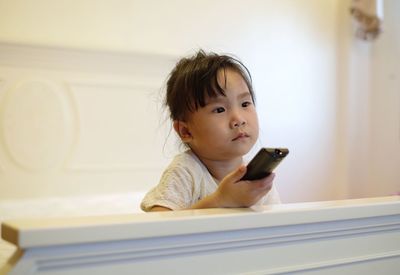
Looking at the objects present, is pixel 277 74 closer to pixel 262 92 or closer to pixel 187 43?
pixel 262 92

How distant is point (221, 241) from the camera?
2.33 feet

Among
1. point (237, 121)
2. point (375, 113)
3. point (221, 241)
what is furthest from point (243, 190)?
point (375, 113)

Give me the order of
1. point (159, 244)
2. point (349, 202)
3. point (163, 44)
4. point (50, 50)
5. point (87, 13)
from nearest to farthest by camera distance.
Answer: point (159, 244)
point (349, 202)
point (50, 50)
point (87, 13)
point (163, 44)

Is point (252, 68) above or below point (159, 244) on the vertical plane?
above

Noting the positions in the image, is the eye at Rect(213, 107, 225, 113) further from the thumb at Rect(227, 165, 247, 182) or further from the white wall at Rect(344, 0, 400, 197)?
the white wall at Rect(344, 0, 400, 197)

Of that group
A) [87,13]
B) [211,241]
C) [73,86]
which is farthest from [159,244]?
[87,13]

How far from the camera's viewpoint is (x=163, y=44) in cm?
270

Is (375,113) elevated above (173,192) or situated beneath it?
elevated above

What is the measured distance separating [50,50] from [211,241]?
189 centimetres

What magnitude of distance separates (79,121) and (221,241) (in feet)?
6.02

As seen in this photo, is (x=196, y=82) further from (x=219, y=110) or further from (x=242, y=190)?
Answer: (x=242, y=190)

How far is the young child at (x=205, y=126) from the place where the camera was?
1.10 metres

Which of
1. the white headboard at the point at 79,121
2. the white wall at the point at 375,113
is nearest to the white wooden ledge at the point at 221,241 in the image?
the white headboard at the point at 79,121

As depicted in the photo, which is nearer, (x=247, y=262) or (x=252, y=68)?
(x=247, y=262)
